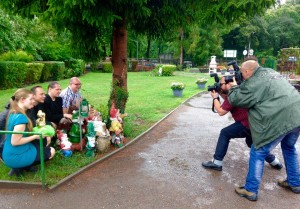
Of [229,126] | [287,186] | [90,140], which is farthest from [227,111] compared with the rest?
[90,140]

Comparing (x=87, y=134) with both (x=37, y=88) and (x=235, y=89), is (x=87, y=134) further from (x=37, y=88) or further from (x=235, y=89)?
(x=235, y=89)

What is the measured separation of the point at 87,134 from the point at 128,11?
7.75ft

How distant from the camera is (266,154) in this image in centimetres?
404

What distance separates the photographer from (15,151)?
4289mm

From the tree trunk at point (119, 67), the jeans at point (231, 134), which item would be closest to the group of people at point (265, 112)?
the jeans at point (231, 134)

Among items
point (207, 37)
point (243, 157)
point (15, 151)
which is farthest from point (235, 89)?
point (207, 37)

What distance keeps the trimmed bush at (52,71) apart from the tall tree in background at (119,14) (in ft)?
50.8

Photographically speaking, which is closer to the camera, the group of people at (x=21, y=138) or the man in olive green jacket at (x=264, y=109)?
the man in olive green jacket at (x=264, y=109)

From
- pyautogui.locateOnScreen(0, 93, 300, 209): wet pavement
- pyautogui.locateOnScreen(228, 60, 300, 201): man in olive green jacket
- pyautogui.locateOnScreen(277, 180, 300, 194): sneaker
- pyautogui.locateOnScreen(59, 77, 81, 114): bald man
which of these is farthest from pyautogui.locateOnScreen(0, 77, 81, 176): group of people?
pyautogui.locateOnScreen(277, 180, 300, 194): sneaker

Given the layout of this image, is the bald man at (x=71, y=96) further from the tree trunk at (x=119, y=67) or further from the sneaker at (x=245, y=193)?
the sneaker at (x=245, y=193)

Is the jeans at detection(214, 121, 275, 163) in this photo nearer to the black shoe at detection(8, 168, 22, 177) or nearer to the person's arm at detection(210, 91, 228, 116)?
the person's arm at detection(210, 91, 228, 116)

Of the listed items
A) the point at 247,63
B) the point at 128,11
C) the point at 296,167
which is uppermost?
the point at 128,11

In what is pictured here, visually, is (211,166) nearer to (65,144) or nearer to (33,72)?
(65,144)

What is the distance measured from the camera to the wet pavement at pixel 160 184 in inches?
158
